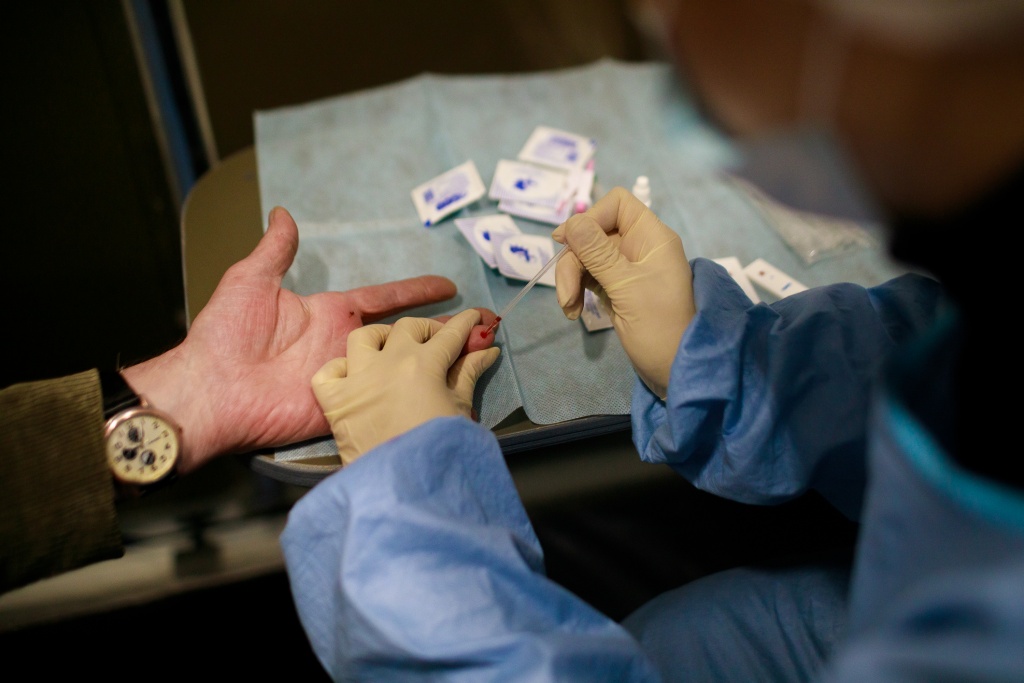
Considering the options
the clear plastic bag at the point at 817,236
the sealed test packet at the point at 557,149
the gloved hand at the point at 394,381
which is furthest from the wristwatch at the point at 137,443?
the clear plastic bag at the point at 817,236

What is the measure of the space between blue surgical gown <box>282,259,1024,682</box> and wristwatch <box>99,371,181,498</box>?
0.31m

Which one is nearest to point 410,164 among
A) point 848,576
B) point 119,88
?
point 119,88

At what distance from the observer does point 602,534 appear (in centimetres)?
174

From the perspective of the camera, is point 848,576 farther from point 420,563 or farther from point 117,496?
point 117,496

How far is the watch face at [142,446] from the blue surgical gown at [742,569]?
1.00 ft

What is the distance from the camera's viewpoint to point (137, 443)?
108 centimetres

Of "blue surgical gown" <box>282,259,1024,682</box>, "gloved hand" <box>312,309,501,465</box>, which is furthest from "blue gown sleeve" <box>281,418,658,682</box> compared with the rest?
"gloved hand" <box>312,309,501,465</box>

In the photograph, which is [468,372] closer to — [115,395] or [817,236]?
[115,395]

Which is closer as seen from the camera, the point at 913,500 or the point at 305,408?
the point at 913,500

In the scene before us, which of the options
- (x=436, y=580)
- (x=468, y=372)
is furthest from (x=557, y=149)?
(x=436, y=580)

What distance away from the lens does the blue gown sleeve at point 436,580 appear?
2.52 feet

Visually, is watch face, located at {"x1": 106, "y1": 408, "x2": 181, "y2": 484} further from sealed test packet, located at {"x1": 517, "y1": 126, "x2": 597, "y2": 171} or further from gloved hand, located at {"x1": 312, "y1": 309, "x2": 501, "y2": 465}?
sealed test packet, located at {"x1": 517, "y1": 126, "x2": 597, "y2": 171}

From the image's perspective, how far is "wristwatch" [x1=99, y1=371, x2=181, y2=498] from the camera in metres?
1.07

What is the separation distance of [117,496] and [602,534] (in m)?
1.06
